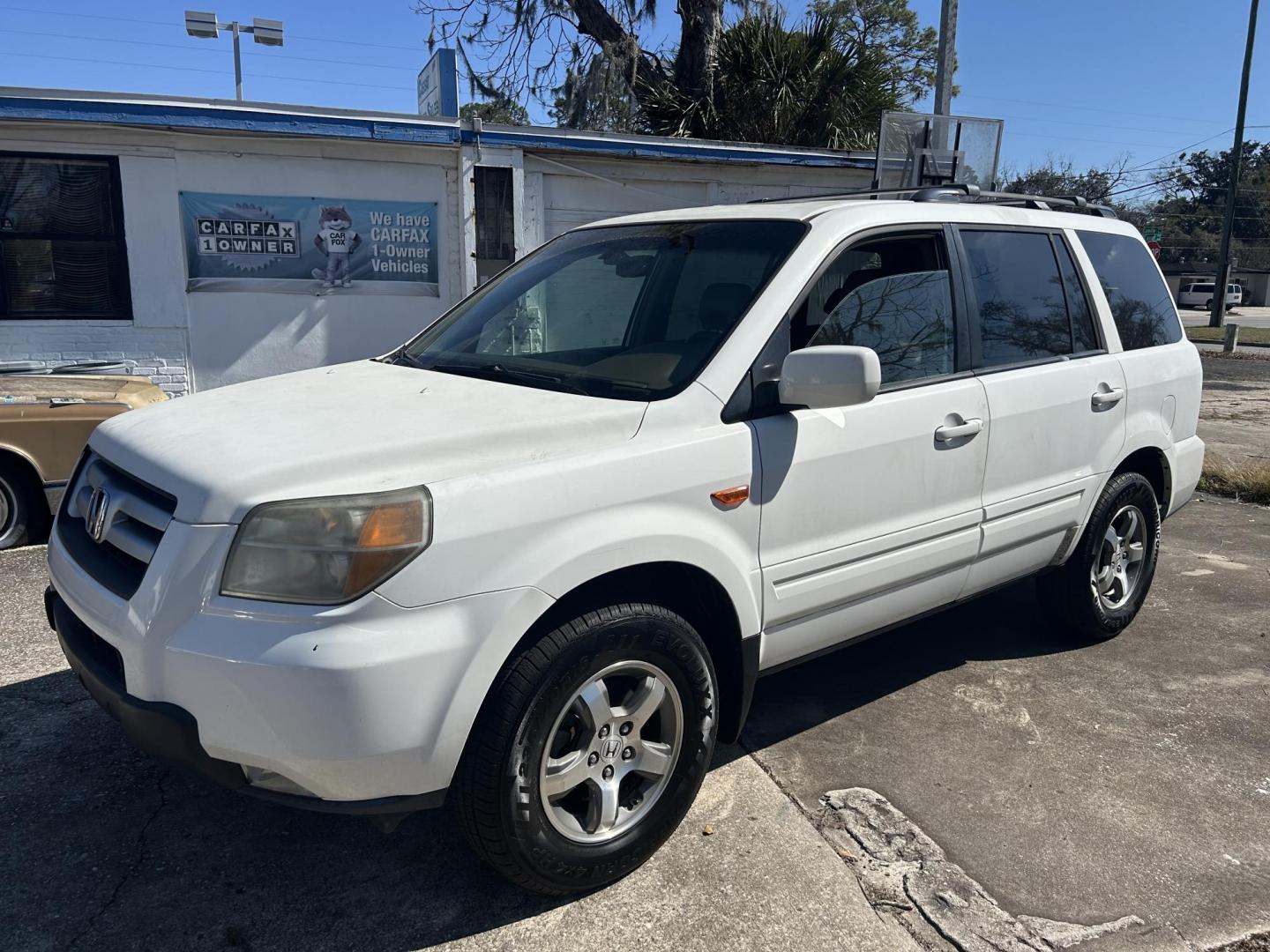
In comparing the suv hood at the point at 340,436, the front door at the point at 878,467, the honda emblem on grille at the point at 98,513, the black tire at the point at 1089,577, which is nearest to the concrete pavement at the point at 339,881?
the front door at the point at 878,467

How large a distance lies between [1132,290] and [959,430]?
1824 mm

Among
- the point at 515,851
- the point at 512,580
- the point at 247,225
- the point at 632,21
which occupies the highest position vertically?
the point at 632,21

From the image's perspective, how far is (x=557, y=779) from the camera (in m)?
2.60

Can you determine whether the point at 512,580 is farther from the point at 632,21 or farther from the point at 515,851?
the point at 632,21

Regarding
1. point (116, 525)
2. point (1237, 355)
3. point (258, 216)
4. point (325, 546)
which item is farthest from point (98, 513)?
point (1237, 355)

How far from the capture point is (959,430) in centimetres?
354

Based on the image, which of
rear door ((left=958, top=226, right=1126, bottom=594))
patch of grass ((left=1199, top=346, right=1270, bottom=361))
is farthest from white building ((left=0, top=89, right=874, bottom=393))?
patch of grass ((left=1199, top=346, right=1270, bottom=361))

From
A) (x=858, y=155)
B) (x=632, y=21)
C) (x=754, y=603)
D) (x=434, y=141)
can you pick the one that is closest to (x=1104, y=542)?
(x=754, y=603)

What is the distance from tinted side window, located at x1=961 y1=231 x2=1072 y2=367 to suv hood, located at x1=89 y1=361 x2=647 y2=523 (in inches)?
70.6

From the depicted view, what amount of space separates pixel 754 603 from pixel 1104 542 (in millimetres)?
2407

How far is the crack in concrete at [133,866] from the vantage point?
8.33 ft

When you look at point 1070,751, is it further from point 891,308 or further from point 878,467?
point 891,308

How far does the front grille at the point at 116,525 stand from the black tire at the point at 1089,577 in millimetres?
3696

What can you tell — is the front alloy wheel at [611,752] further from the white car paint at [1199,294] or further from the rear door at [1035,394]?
the white car paint at [1199,294]
